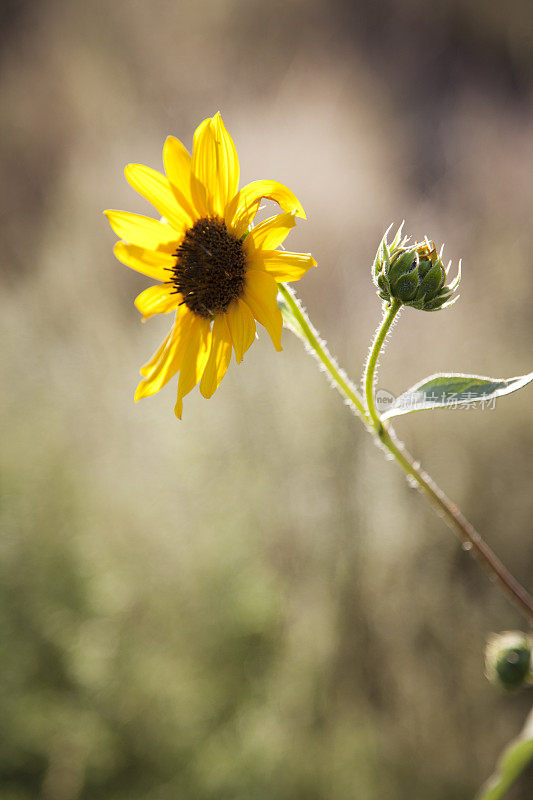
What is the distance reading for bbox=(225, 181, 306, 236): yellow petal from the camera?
411mm

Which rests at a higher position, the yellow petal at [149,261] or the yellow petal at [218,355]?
the yellow petal at [149,261]

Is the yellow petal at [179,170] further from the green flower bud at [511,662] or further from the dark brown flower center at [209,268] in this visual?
the green flower bud at [511,662]

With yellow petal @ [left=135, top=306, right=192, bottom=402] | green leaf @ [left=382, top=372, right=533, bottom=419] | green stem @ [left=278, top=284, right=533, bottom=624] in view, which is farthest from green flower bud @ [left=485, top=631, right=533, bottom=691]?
yellow petal @ [left=135, top=306, right=192, bottom=402]

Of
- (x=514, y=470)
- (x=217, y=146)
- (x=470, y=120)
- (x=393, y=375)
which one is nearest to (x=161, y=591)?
(x=393, y=375)

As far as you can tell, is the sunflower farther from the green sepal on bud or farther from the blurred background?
the blurred background

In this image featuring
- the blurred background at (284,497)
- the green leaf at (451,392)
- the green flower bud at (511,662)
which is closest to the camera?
the green leaf at (451,392)

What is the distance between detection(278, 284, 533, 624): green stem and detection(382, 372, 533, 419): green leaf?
0.06ft

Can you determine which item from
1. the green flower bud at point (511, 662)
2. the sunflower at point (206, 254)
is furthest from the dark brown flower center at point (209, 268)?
the green flower bud at point (511, 662)

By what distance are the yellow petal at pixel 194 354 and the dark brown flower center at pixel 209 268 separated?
1 cm

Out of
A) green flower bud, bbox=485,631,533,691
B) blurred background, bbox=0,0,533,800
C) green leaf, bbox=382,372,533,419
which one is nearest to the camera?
green leaf, bbox=382,372,533,419

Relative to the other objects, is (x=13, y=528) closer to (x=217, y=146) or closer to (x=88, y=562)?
(x=88, y=562)

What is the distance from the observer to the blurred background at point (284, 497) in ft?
3.79

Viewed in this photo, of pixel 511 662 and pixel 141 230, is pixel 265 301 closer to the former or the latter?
pixel 141 230

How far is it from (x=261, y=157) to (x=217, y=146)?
4.37ft
